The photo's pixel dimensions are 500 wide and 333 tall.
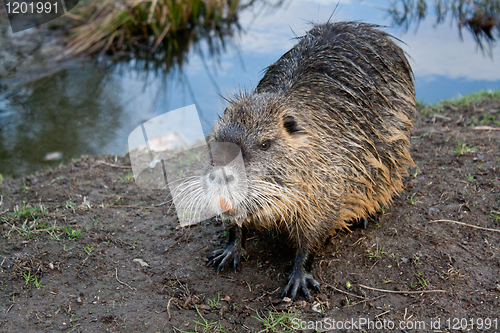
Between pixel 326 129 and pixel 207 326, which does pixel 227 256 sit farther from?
pixel 326 129

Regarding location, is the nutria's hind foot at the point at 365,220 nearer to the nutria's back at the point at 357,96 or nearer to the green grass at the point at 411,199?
the nutria's back at the point at 357,96

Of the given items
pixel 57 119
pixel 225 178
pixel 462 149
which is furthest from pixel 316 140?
pixel 57 119

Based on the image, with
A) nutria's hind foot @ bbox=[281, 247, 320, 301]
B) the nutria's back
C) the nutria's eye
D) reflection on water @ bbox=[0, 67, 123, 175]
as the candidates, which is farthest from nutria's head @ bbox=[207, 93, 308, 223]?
reflection on water @ bbox=[0, 67, 123, 175]

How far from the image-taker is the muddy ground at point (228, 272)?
82.7 inches

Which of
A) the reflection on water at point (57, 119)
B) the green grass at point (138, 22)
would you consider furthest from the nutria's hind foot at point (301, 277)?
the green grass at point (138, 22)

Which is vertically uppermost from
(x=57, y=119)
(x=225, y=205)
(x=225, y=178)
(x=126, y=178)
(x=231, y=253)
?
(x=225, y=178)

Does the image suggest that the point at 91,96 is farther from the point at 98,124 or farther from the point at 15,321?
the point at 15,321

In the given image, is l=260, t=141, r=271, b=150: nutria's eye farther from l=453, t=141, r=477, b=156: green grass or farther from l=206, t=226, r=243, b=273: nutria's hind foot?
l=453, t=141, r=477, b=156: green grass

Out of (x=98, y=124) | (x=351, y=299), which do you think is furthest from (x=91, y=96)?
(x=351, y=299)

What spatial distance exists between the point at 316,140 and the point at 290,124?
19 centimetres

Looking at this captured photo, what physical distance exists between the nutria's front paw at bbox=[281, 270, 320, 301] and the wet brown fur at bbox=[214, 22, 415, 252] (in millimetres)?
154

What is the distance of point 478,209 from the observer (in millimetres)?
2846

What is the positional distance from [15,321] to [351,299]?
1.72m

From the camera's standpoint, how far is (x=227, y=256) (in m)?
2.52
